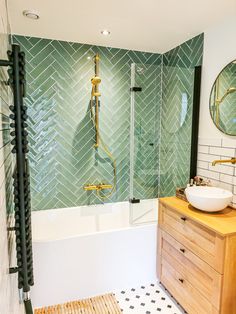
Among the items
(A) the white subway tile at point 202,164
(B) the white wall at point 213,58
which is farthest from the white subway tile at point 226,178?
(B) the white wall at point 213,58

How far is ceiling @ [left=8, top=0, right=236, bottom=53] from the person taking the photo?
180 cm

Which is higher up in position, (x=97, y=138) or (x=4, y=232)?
(x=97, y=138)

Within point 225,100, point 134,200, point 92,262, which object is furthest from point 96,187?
point 225,100

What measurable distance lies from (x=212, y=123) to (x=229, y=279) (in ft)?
4.31

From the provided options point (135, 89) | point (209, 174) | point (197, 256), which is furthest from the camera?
point (135, 89)

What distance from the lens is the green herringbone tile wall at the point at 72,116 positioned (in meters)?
2.62

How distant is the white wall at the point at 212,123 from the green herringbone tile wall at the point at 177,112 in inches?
5.7

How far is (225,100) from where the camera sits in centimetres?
208

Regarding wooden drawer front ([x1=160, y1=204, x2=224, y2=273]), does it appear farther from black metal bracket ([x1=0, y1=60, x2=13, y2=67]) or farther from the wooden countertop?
black metal bracket ([x1=0, y1=60, x2=13, y2=67])

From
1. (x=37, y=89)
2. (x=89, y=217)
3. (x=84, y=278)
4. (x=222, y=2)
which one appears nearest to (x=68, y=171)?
(x=89, y=217)

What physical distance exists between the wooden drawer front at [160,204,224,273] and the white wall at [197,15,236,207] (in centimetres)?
47

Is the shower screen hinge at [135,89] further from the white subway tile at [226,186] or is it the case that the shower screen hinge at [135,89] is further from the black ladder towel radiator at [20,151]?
the black ladder towel radiator at [20,151]

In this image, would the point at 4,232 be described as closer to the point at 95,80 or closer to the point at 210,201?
the point at 210,201

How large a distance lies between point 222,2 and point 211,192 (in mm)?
1469
